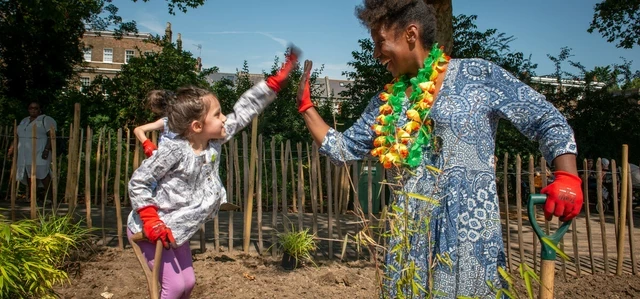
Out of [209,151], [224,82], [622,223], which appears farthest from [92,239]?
[224,82]

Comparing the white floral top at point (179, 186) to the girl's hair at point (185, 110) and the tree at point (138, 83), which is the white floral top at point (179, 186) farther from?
the tree at point (138, 83)

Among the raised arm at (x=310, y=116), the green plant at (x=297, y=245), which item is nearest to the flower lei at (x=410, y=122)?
the raised arm at (x=310, y=116)

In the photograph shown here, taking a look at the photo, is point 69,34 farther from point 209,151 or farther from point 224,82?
point 209,151

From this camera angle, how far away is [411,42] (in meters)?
2.00

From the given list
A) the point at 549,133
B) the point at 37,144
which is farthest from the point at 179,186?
the point at 37,144

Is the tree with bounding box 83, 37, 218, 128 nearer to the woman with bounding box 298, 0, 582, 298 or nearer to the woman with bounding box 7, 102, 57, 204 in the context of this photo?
the woman with bounding box 7, 102, 57, 204

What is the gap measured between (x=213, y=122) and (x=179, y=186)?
36 cm

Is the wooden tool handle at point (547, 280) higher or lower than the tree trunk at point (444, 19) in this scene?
lower

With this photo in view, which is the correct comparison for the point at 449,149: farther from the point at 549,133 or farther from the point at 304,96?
the point at 304,96

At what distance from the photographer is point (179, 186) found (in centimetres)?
250

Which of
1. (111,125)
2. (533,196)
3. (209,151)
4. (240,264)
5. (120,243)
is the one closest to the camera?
(533,196)

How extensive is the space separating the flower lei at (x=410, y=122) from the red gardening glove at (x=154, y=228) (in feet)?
3.26

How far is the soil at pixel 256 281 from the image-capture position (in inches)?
165

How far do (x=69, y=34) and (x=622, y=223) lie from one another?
50.8 feet
